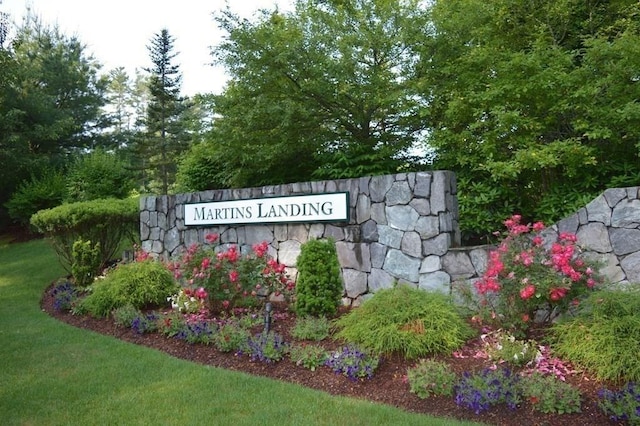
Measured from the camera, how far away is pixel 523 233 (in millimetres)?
4758

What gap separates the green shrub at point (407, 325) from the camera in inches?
159

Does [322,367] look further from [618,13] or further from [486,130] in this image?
[618,13]

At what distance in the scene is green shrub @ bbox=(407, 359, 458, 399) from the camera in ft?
11.6

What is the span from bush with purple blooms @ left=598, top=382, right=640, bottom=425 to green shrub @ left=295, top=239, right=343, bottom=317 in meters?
2.65

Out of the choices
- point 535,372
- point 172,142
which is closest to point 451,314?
point 535,372

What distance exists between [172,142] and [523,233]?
18773mm

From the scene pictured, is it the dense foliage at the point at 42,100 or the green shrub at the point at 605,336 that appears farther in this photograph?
the dense foliage at the point at 42,100

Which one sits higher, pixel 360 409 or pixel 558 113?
pixel 558 113

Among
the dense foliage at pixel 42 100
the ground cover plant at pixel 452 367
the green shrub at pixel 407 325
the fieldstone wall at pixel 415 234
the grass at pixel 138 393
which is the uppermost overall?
the dense foliage at pixel 42 100

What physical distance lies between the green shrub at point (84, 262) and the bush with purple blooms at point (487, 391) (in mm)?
6585

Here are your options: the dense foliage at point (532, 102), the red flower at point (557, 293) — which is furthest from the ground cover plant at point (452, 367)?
the dense foliage at point (532, 102)

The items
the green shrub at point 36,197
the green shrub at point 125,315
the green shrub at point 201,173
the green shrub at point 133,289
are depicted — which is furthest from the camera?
the green shrub at point 36,197

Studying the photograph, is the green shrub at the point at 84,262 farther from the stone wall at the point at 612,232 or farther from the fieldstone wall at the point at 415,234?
the stone wall at the point at 612,232

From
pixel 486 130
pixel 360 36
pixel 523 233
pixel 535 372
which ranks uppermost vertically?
pixel 360 36
